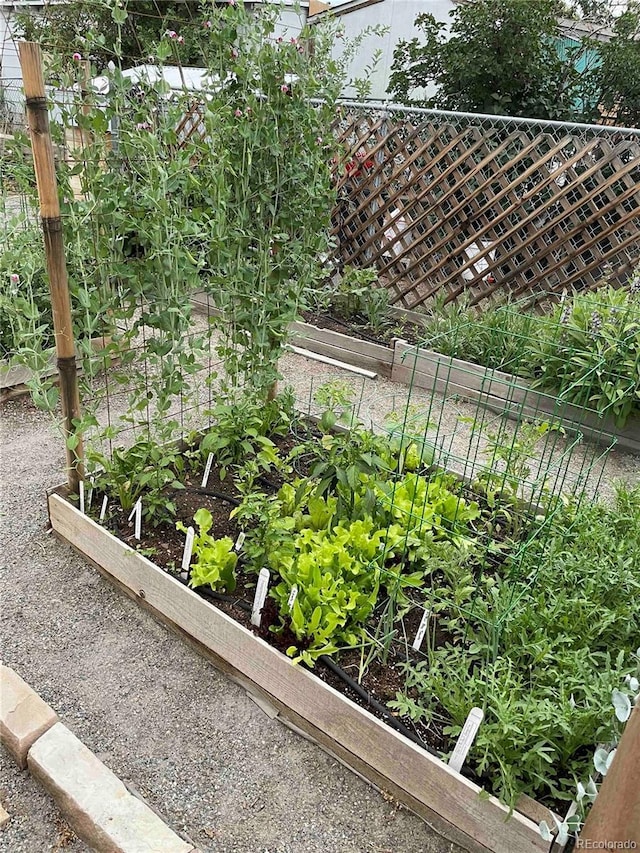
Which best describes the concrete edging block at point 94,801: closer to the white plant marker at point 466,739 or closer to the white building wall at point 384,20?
the white plant marker at point 466,739

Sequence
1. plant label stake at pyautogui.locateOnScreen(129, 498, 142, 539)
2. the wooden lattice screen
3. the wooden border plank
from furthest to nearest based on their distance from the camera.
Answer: the wooden lattice screen, the wooden border plank, plant label stake at pyautogui.locateOnScreen(129, 498, 142, 539)

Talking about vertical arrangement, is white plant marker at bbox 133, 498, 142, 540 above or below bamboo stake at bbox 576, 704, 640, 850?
below

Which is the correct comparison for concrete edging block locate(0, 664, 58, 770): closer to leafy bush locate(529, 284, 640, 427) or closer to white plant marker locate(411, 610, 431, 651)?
white plant marker locate(411, 610, 431, 651)

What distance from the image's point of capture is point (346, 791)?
160cm

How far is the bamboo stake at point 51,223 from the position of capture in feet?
6.07

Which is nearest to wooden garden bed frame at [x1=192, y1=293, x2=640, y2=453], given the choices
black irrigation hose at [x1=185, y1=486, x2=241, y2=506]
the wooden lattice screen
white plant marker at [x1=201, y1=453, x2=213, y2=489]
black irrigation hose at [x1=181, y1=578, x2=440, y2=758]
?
the wooden lattice screen

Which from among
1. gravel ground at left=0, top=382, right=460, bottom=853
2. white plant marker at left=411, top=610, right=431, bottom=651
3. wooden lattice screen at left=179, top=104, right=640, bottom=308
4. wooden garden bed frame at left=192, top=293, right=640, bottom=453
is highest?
wooden lattice screen at left=179, top=104, right=640, bottom=308

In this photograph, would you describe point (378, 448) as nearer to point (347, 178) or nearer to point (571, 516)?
point (571, 516)

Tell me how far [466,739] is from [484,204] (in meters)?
3.92

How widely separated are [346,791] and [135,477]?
4.26 ft

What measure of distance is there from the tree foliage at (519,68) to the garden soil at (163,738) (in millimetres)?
4717

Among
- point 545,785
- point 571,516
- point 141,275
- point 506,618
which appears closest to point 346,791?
point 545,785

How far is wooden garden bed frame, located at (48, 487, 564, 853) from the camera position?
143 centimetres

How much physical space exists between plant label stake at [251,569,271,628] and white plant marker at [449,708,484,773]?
0.66 metres
